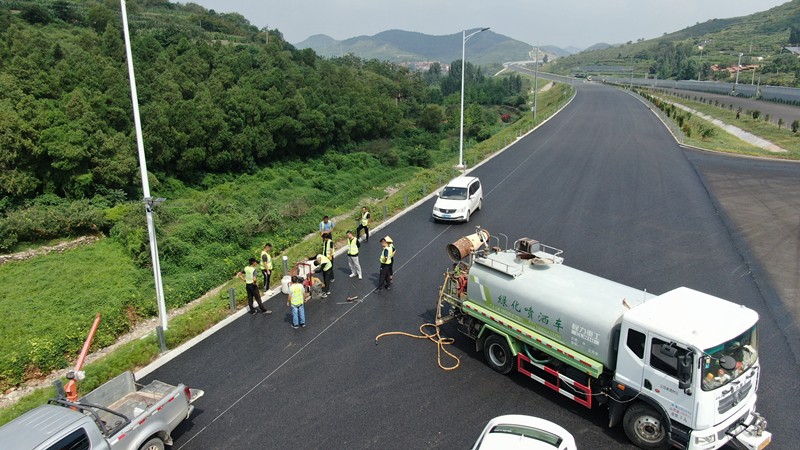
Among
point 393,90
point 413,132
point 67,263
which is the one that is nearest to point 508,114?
point 393,90

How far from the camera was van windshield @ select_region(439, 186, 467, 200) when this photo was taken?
23.2 metres

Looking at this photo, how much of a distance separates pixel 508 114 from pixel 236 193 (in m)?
65.4

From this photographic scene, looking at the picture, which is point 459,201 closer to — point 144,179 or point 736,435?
point 144,179

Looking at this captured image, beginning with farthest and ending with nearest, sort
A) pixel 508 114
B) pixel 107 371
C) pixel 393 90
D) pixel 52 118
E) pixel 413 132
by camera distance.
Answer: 1. pixel 508 114
2. pixel 393 90
3. pixel 413 132
4. pixel 52 118
5. pixel 107 371

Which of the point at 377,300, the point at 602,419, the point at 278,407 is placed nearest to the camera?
the point at 602,419

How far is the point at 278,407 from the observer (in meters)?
10.8

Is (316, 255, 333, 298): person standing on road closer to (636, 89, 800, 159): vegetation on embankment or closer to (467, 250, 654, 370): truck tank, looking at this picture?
(467, 250, 654, 370): truck tank

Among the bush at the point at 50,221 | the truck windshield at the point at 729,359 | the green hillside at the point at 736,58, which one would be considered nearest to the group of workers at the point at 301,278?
the truck windshield at the point at 729,359

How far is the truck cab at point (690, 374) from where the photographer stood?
26.9 ft

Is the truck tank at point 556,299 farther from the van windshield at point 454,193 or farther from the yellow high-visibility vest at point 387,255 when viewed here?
the van windshield at point 454,193

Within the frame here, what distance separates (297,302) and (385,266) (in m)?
3.27

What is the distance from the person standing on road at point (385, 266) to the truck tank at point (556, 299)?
4056 mm

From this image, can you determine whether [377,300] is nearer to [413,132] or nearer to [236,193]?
[236,193]

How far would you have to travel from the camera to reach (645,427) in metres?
9.16
